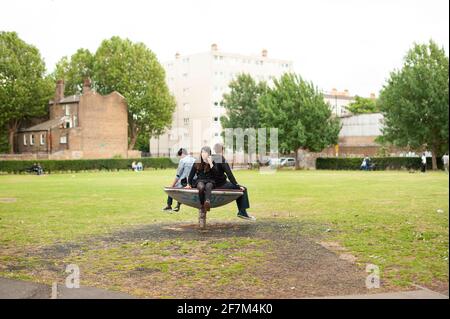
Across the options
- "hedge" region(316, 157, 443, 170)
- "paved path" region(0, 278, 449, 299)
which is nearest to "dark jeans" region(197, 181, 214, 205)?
"paved path" region(0, 278, 449, 299)

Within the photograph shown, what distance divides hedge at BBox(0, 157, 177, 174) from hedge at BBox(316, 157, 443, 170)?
1905 cm

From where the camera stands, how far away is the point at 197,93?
94750 mm

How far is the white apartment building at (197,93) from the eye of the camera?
→ 89.1 metres

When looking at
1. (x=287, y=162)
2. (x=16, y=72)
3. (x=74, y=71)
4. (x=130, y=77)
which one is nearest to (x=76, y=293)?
(x=16, y=72)

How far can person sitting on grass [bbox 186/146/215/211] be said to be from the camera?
11.7m

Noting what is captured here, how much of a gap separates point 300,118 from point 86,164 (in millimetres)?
24032

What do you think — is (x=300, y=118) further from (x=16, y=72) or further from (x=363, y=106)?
(x=363, y=106)

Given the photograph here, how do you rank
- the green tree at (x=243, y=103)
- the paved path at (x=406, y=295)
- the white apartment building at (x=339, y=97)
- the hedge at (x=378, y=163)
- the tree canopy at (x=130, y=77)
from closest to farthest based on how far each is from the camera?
the paved path at (x=406, y=295) < the hedge at (x=378, y=163) < the tree canopy at (x=130, y=77) < the green tree at (x=243, y=103) < the white apartment building at (x=339, y=97)

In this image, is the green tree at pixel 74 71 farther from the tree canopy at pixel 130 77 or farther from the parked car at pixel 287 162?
the parked car at pixel 287 162

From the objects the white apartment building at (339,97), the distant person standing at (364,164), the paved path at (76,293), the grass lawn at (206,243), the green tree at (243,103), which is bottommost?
the grass lawn at (206,243)

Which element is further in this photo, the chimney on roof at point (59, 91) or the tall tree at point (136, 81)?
the tall tree at point (136, 81)

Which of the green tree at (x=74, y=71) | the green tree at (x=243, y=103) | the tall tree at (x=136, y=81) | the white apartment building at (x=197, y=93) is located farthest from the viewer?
the white apartment building at (x=197, y=93)

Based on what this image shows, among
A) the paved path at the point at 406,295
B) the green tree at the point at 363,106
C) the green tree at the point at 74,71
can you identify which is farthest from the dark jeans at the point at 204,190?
the green tree at the point at 363,106
